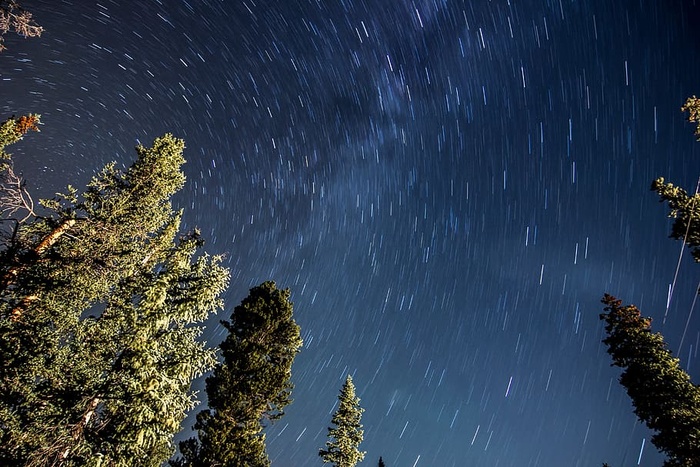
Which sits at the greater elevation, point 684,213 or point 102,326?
point 684,213

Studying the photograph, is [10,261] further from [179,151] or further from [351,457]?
[351,457]

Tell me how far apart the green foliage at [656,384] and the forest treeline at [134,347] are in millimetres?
57

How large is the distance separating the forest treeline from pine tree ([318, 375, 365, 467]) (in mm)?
10049

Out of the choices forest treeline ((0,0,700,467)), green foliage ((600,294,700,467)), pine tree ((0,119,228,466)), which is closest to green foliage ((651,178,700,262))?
forest treeline ((0,0,700,467))

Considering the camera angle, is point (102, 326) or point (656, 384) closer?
point (102, 326)

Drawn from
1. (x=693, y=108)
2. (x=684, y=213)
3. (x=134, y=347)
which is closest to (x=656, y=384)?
(x=684, y=213)

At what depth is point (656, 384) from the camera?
53.5 feet

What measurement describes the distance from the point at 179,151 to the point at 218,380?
10.2 metres

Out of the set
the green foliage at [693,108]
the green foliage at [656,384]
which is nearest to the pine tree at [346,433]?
the green foliage at [656,384]

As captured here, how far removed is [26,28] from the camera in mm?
7750

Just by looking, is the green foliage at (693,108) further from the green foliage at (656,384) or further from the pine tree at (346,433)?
the pine tree at (346,433)

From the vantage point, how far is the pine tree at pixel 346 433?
2318cm

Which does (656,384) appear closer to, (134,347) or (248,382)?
(248,382)

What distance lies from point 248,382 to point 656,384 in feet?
63.8
